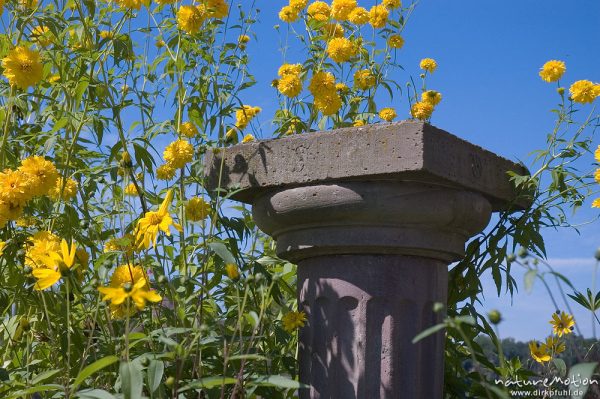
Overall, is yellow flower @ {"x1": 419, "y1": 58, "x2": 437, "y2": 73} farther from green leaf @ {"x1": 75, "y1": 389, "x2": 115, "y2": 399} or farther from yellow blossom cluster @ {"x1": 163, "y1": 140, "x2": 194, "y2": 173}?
green leaf @ {"x1": 75, "y1": 389, "x2": 115, "y2": 399}

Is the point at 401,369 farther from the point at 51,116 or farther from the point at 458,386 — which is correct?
the point at 51,116

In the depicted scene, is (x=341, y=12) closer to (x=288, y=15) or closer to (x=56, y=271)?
(x=288, y=15)

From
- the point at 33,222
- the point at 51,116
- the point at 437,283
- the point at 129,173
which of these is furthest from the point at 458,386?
the point at 51,116

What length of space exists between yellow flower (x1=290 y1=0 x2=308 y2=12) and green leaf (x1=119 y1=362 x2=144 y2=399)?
8.80 feet

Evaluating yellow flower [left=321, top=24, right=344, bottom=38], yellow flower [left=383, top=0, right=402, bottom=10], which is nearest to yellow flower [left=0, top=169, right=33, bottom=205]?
yellow flower [left=321, top=24, right=344, bottom=38]

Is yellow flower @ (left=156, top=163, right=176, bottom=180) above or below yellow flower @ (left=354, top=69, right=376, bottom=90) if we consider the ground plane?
below

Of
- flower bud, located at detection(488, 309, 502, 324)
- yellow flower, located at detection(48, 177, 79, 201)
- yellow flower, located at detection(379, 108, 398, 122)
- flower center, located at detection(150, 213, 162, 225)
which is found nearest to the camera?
flower bud, located at detection(488, 309, 502, 324)

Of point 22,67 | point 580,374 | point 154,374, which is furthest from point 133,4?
point 580,374

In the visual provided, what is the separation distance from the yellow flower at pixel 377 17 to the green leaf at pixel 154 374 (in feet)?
8.56

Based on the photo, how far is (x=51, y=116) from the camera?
348 cm

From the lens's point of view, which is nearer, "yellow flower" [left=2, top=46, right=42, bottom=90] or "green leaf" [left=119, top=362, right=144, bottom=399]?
"green leaf" [left=119, top=362, right=144, bottom=399]

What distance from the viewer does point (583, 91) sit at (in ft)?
12.2

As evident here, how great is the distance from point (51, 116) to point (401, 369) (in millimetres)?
1790

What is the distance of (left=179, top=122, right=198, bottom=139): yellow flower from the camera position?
3174 mm
